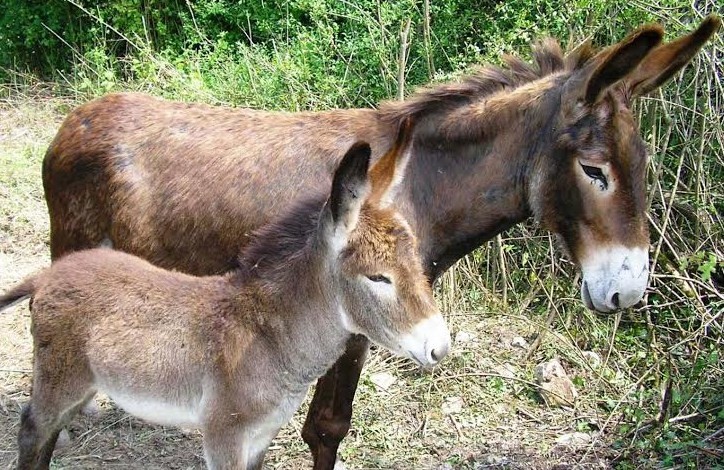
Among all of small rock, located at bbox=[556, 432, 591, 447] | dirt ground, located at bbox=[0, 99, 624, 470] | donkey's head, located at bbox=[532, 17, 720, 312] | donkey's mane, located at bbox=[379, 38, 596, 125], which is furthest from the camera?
small rock, located at bbox=[556, 432, 591, 447]

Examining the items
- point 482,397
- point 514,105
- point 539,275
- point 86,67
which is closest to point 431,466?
point 482,397

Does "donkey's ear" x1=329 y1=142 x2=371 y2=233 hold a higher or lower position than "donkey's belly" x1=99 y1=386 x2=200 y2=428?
higher

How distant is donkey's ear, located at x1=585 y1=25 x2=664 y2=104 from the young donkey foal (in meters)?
0.80

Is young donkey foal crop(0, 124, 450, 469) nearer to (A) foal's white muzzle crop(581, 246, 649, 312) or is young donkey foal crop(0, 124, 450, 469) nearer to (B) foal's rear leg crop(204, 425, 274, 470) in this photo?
(B) foal's rear leg crop(204, 425, 274, 470)

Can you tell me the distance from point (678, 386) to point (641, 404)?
0.25 metres

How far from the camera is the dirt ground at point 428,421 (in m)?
4.55

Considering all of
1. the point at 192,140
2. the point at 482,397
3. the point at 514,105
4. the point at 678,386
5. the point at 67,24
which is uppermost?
the point at 514,105

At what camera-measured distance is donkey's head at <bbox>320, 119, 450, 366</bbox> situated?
301 centimetres

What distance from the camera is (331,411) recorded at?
409 cm

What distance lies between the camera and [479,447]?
15.5 feet

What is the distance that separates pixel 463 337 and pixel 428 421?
779 millimetres

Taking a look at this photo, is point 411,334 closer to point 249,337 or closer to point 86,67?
point 249,337

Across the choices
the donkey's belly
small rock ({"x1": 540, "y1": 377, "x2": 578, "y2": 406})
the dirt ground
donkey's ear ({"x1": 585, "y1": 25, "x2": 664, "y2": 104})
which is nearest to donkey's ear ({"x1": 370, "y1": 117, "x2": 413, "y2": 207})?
donkey's ear ({"x1": 585, "y1": 25, "x2": 664, "y2": 104})

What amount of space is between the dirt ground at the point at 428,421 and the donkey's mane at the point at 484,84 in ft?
6.61
